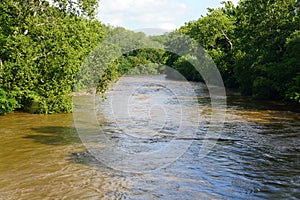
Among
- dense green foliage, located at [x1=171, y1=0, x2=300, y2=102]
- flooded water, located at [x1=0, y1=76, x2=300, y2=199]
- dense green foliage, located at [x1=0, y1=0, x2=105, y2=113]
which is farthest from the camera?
dense green foliage, located at [x1=171, y1=0, x2=300, y2=102]

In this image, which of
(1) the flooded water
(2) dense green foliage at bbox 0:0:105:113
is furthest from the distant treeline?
(1) the flooded water

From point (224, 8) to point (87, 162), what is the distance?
4483 cm

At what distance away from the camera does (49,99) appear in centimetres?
1906

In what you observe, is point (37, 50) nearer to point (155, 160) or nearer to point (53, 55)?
point (53, 55)

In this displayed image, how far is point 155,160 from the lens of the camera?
11.2 m

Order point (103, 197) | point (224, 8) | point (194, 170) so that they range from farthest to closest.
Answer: point (224, 8) < point (194, 170) < point (103, 197)

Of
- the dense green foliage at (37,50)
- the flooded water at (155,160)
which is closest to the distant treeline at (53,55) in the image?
the dense green foliage at (37,50)

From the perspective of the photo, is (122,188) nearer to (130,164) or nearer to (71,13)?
(130,164)

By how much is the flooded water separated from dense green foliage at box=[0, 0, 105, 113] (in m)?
1.37

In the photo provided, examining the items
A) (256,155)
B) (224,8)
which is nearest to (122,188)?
(256,155)

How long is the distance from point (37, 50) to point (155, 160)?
9.66 meters

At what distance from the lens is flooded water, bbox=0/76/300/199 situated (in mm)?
8461

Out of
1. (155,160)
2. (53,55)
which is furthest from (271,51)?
(155,160)

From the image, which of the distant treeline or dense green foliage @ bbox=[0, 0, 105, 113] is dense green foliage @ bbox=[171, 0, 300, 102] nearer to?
the distant treeline
